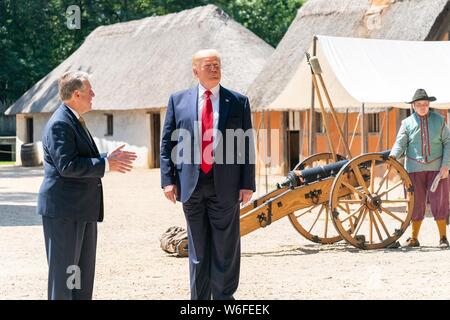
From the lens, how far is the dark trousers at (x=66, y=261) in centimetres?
552

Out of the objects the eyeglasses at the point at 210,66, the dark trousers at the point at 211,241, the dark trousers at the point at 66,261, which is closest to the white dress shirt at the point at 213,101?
the eyeglasses at the point at 210,66

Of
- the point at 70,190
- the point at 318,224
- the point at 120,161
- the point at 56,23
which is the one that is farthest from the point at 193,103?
the point at 56,23

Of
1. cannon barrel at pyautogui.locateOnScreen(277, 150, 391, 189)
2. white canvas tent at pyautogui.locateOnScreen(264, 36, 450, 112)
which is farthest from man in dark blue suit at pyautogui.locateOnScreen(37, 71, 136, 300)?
white canvas tent at pyautogui.locateOnScreen(264, 36, 450, 112)

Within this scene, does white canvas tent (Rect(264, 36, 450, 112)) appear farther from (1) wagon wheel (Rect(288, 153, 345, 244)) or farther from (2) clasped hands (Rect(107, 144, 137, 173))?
(2) clasped hands (Rect(107, 144, 137, 173))

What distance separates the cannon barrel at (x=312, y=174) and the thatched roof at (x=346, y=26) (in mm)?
10171

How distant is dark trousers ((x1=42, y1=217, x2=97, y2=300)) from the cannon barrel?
4478 millimetres

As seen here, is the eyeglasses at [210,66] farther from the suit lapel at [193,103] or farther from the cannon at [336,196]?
the cannon at [336,196]

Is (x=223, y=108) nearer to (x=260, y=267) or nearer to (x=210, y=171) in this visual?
(x=210, y=171)

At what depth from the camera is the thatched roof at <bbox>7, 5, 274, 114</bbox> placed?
2959 cm

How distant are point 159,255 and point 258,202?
1.06 metres

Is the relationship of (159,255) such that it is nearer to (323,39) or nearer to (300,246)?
(300,246)

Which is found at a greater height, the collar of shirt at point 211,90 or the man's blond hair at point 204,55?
the man's blond hair at point 204,55

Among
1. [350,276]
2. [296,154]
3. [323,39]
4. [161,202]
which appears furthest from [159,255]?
[296,154]

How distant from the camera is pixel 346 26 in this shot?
23.2 metres
